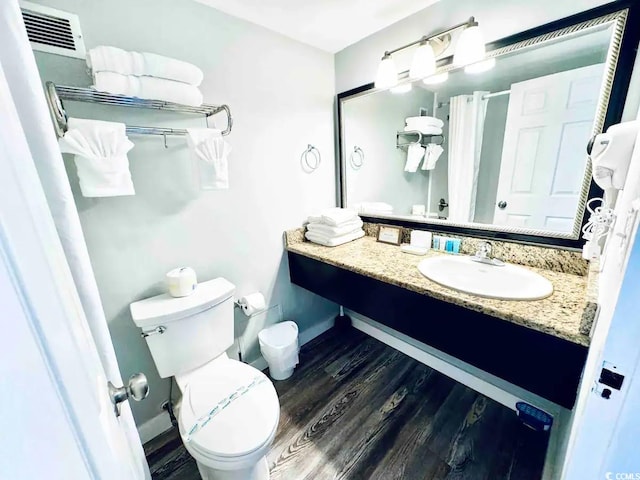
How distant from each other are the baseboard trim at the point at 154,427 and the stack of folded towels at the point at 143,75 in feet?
5.14

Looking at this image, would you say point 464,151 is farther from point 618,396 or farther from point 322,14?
point 618,396

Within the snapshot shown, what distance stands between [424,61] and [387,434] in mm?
1953

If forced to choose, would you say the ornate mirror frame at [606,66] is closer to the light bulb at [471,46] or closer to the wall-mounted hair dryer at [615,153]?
the light bulb at [471,46]

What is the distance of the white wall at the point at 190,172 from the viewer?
1.14 metres

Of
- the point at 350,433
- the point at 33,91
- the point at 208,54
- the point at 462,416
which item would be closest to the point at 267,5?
the point at 208,54

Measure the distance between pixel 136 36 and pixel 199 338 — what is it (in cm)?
137

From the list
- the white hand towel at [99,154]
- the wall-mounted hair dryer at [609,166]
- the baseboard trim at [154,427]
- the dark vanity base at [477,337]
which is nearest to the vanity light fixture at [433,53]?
the wall-mounted hair dryer at [609,166]

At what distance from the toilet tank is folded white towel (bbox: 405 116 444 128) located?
145 cm

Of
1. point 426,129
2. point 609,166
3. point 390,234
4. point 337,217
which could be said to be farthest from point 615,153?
point 337,217

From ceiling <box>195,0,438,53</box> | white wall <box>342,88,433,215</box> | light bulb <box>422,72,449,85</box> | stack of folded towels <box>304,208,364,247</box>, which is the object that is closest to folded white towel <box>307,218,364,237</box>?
stack of folded towels <box>304,208,364,247</box>

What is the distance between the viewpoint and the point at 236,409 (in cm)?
109

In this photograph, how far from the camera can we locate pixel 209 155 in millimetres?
1272

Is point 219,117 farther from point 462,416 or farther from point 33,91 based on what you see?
point 462,416

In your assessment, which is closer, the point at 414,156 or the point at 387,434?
the point at 387,434
